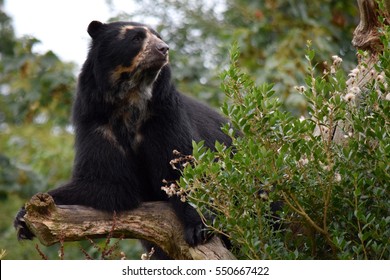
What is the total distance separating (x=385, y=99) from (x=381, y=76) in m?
0.12

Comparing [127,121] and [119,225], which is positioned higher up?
[127,121]

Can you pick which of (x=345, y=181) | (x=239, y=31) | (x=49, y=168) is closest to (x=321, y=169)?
(x=345, y=181)

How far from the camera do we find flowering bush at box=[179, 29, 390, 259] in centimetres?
412

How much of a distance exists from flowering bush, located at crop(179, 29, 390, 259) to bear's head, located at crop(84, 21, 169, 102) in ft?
4.31

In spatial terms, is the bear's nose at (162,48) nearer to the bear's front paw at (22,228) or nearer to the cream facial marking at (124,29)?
the cream facial marking at (124,29)

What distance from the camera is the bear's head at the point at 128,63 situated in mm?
5617

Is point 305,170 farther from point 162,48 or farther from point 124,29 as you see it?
point 124,29

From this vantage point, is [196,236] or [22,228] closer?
[196,236]

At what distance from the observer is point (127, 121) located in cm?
572

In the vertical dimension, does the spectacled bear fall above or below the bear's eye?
below

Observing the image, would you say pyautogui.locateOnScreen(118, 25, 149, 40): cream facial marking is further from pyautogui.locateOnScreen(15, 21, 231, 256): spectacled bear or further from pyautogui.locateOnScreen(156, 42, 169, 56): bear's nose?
pyautogui.locateOnScreen(156, 42, 169, 56): bear's nose

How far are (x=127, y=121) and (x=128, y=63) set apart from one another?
392mm

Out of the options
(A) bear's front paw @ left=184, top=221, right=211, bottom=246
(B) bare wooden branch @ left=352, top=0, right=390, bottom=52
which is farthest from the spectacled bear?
(B) bare wooden branch @ left=352, top=0, right=390, bottom=52

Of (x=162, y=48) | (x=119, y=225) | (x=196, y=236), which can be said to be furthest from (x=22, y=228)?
(x=162, y=48)
